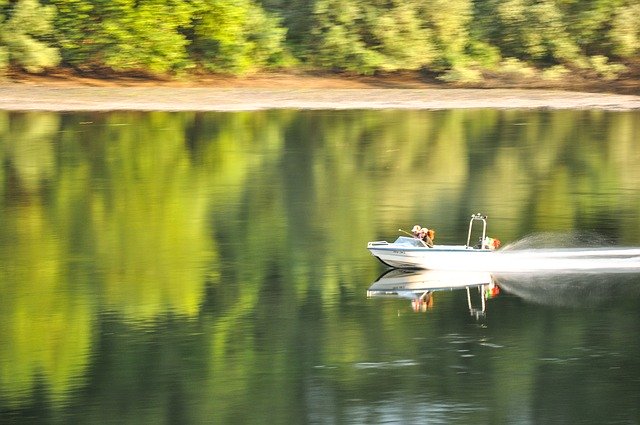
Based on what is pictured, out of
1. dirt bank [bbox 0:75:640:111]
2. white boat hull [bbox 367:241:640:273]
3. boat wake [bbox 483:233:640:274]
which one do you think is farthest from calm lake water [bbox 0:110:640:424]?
dirt bank [bbox 0:75:640:111]

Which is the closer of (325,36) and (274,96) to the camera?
(274,96)

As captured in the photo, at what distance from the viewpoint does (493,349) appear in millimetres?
20219

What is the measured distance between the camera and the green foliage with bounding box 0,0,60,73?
54856 mm

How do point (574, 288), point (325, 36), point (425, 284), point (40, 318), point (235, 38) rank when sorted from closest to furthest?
point (40, 318) < point (574, 288) < point (425, 284) < point (235, 38) < point (325, 36)

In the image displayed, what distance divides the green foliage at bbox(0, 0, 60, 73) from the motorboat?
32.3 metres

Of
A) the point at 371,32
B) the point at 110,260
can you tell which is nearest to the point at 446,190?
the point at 110,260

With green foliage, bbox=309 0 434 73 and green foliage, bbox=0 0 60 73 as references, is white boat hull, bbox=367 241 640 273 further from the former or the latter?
green foliage, bbox=309 0 434 73

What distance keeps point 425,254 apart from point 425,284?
2.18ft

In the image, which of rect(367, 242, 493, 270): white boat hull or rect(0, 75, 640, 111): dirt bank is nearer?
rect(367, 242, 493, 270): white boat hull

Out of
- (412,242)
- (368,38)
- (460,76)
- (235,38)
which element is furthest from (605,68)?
(412,242)

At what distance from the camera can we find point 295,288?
2397cm

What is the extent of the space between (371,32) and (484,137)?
52.5ft

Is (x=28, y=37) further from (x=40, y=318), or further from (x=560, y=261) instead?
(x=40, y=318)

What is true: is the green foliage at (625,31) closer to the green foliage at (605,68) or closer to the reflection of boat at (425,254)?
the green foliage at (605,68)
